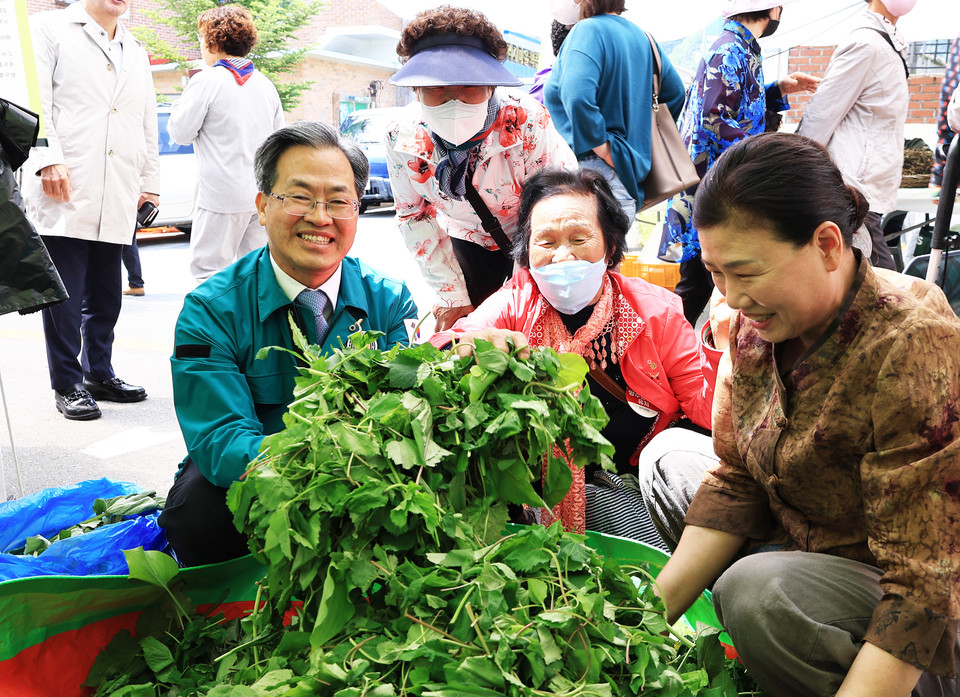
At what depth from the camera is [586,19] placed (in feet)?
10.9

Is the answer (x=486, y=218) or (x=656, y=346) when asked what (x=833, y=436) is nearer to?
(x=656, y=346)

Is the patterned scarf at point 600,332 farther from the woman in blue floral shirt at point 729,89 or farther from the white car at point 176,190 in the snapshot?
the white car at point 176,190

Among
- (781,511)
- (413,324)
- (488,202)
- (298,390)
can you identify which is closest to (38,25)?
(488,202)

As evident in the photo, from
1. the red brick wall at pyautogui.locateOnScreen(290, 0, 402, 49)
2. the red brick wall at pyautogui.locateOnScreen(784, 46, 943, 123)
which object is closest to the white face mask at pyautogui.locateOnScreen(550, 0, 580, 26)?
the red brick wall at pyautogui.locateOnScreen(784, 46, 943, 123)

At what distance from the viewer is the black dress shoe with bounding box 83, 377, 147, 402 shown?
4477 mm

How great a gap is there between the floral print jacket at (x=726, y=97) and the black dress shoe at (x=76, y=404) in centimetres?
305

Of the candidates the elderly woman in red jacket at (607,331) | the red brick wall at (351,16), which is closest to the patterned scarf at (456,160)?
the elderly woman in red jacket at (607,331)

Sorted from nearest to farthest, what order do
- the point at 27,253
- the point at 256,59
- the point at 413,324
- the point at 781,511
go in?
the point at 781,511, the point at 413,324, the point at 27,253, the point at 256,59

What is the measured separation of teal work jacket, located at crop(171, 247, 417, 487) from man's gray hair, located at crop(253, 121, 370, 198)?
0.21 metres

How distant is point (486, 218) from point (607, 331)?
2.69 ft

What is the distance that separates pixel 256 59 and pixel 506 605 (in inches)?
881

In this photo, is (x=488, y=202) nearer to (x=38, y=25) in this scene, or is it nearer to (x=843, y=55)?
(x=843, y=55)

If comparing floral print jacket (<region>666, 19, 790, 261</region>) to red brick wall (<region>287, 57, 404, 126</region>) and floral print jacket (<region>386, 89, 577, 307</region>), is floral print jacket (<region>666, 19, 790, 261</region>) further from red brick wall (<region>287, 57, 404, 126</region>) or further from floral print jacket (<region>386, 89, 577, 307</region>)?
red brick wall (<region>287, 57, 404, 126</region>)

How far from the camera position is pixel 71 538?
2273mm
